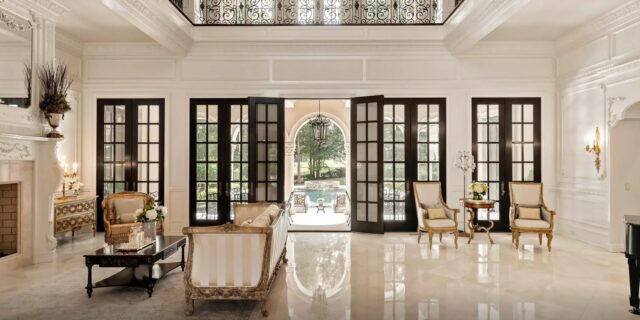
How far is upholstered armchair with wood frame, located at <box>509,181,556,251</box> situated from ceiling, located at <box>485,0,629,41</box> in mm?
2711

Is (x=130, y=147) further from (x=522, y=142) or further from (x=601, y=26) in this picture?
(x=601, y=26)

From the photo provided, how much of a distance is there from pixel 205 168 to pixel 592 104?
7029 millimetres

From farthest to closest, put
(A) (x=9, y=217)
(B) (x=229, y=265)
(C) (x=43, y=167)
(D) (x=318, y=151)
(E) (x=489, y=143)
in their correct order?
(D) (x=318, y=151), (E) (x=489, y=143), (C) (x=43, y=167), (A) (x=9, y=217), (B) (x=229, y=265)

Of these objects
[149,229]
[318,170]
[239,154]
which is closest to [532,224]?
[239,154]

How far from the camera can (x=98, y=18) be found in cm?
636

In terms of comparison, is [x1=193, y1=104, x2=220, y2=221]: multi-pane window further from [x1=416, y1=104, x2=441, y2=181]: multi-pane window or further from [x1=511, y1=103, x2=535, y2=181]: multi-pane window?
[x1=511, y1=103, x2=535, y2=181]: multi-pane window

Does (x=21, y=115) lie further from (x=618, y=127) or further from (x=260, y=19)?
(x=618, y=127)

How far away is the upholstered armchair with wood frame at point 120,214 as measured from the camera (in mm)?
6215

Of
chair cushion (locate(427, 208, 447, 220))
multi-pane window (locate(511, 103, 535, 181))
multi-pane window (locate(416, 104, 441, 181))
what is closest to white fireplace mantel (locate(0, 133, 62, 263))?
chair cushion (locate(427, 208, 447, 220))

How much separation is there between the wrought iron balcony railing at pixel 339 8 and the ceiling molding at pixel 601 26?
214 cm

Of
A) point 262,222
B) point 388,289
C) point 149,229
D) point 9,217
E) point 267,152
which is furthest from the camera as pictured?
point 267,152

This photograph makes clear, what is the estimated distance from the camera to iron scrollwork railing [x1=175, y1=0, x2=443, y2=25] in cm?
769

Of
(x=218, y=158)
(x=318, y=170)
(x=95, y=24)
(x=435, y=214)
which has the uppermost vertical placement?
(x=95, y=24)

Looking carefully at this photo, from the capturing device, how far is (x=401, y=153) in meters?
7.83
